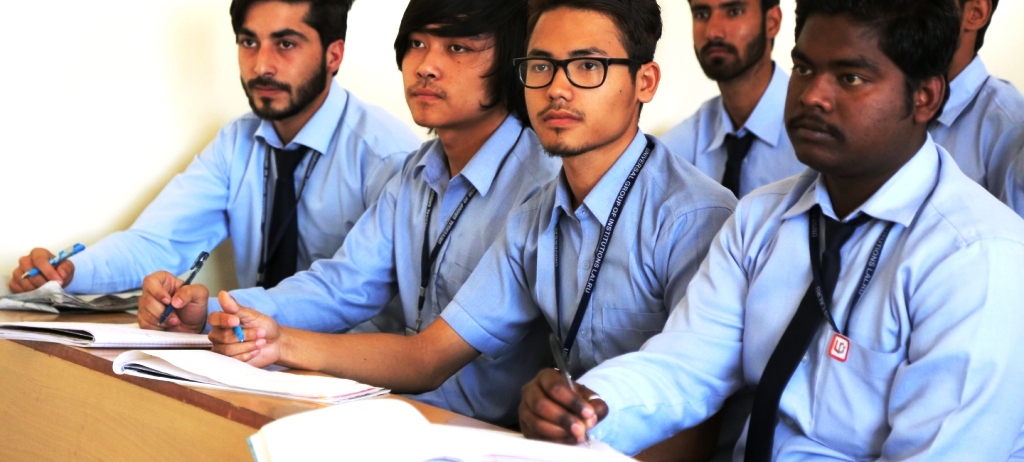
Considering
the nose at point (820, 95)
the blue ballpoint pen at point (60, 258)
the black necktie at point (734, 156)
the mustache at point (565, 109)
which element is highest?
the nose at point (820, 95)

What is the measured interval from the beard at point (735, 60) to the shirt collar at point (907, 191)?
2074mm

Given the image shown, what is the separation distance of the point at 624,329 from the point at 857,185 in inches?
21.5

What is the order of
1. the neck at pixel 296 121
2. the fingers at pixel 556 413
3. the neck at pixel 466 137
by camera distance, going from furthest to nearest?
the neck at pixel 296 121 < the neck at pixel 466 137 < the fingers at pixel 556 413

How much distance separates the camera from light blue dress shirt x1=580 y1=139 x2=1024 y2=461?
1279 mm

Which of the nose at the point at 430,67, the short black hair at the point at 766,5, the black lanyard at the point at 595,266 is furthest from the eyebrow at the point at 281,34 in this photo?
the short black hair at the point at 766,5

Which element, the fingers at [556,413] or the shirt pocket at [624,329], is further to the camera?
the shirt pocket at [624,329]

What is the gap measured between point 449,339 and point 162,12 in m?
1.67

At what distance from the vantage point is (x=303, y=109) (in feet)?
9.64

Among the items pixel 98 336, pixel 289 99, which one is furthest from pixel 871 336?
pixel 289 99

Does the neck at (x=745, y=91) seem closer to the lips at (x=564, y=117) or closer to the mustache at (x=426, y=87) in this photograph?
the mustache at (x=426, y=87)

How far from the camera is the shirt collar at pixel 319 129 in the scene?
291 centimetres

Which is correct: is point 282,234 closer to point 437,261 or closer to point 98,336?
point 437,261

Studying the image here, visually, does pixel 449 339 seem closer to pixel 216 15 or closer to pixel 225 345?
pixel 225 345

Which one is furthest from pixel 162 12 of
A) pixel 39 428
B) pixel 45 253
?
pixel 39 428
